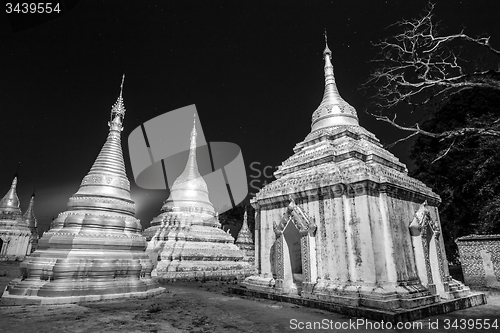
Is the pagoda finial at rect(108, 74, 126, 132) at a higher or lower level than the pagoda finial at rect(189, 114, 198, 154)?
lower

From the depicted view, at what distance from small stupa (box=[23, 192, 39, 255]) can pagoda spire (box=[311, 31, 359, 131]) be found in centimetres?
3580

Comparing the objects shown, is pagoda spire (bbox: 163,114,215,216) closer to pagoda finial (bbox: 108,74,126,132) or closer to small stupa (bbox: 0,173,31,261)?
pagoda finial (bbox: 108,74,126,132)

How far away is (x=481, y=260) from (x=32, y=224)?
43250 millimetres

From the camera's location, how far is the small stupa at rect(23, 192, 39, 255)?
33.4 meters

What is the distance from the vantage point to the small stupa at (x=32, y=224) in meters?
33.4

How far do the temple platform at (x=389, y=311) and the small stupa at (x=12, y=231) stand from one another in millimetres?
34539

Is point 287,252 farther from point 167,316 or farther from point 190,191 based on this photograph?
point 190,191

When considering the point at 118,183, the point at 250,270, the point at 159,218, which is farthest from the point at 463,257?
the point at 159,218

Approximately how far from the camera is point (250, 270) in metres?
21.1

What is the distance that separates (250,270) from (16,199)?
100 feet

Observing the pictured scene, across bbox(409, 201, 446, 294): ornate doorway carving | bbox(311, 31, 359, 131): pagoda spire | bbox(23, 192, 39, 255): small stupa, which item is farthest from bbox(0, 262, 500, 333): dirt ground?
bbox(23, 192, 39, 255): small stupa

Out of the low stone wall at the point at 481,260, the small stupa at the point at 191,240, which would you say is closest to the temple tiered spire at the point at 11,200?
the small stupa at the point at 191,240

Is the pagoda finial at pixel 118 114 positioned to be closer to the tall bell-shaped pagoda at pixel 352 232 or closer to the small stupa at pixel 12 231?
the tall bell-shaped pagoda at pixel 352 232

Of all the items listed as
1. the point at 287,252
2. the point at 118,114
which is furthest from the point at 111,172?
the point at 287,252
